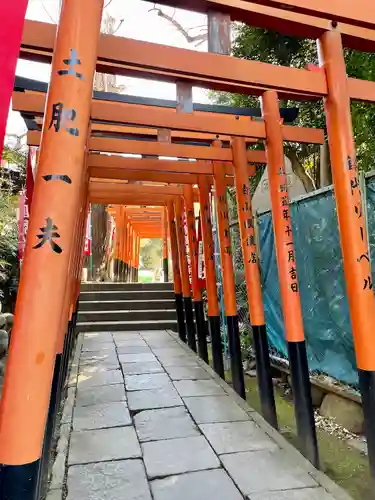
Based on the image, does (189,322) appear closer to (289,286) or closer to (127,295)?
(127,295)

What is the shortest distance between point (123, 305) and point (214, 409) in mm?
6689

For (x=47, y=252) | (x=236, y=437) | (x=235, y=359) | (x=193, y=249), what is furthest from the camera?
(x=193, y=249)

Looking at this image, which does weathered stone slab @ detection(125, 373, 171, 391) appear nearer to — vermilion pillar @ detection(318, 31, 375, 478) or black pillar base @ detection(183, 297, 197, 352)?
black pillar base @ detection(183, 297, 197, 352)

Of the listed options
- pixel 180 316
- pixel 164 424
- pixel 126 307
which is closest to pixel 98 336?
pixel 126 307

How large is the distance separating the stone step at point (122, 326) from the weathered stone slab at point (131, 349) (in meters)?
1.81

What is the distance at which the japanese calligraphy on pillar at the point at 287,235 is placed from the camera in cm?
378

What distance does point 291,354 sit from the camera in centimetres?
376

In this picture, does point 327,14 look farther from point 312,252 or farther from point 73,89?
point 312,252

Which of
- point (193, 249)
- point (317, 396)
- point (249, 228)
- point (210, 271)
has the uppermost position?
point (193, 249)

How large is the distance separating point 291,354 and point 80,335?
21.1 ft

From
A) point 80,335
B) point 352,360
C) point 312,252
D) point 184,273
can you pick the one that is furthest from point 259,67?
point 80,335

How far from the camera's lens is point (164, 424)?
13.1 ft

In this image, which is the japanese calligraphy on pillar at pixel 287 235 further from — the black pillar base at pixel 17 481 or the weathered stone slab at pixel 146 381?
the black pillar base at pixel 17 481

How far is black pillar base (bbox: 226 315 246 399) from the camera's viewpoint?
5.25m
